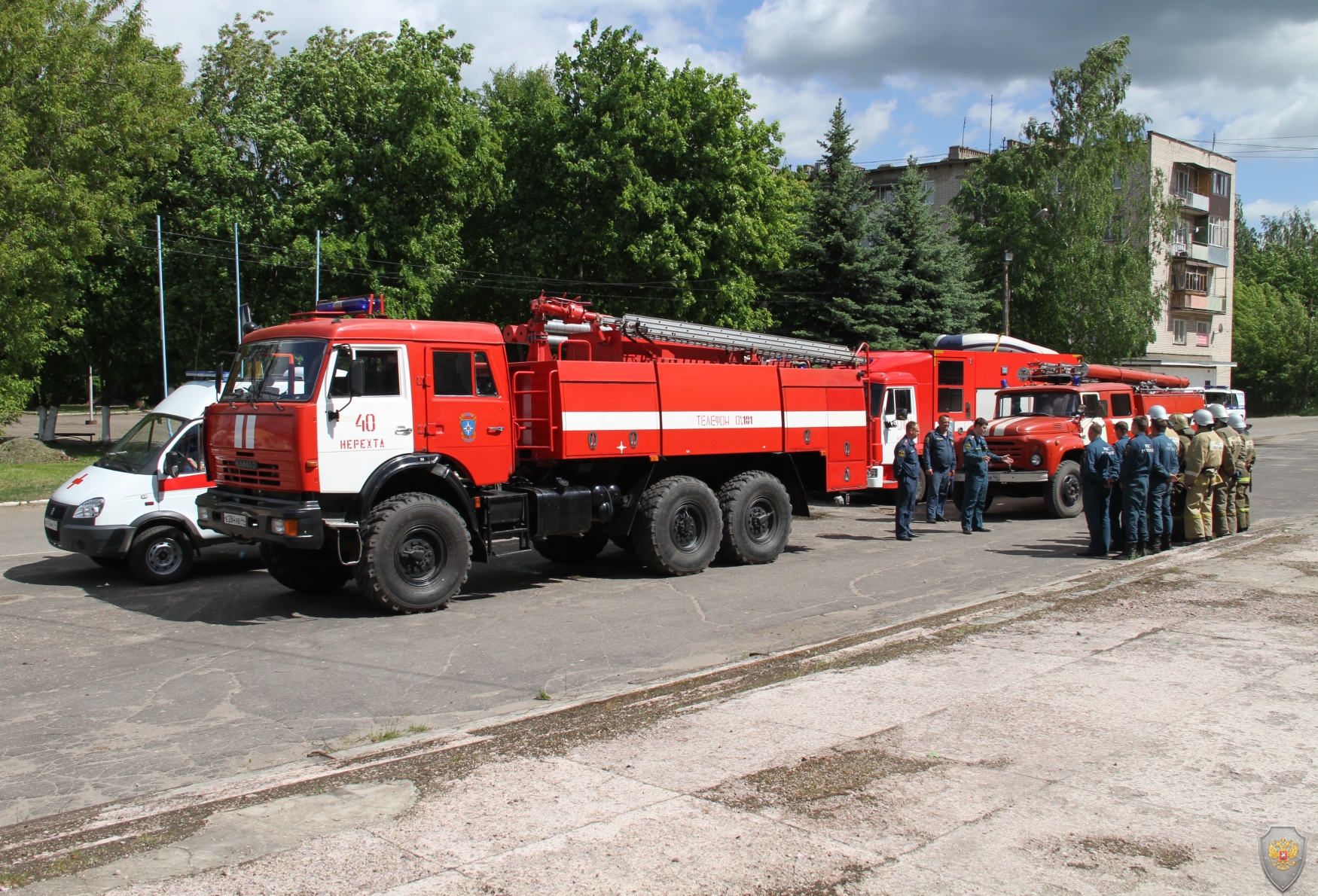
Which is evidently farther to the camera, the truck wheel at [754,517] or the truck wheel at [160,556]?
the truck wheel at [754,517]

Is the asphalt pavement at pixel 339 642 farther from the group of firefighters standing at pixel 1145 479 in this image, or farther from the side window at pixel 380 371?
the side window at pixel 380 371

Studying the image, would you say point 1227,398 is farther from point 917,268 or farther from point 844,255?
point 844,255

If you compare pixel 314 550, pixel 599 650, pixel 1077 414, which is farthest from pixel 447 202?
pixel 599 650

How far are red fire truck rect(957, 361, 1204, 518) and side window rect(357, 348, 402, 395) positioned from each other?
11405mm

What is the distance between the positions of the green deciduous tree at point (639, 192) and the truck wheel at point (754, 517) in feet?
60.5

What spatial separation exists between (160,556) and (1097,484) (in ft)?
37.8

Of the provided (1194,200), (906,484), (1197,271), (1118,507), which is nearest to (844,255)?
(906,484)

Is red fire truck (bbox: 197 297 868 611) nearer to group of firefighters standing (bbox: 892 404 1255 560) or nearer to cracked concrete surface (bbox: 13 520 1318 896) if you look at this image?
group of firefighters standing (bbox: 892 404 1255 560)

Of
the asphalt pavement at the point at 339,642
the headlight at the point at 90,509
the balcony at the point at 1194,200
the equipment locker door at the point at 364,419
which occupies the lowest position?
the asphalt pavement at the point at 339,642

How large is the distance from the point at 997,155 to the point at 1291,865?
144 feet

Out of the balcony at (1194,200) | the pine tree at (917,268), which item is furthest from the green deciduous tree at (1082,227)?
the balcony at (1194,200)

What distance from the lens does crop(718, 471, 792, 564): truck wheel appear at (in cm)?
1259

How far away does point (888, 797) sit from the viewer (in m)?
4.91

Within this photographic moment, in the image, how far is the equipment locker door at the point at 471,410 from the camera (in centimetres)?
1016
